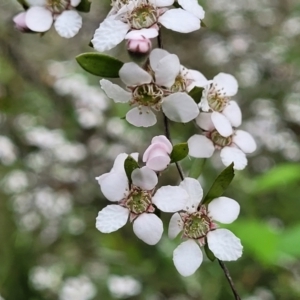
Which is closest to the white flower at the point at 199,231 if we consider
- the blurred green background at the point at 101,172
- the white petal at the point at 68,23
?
the white petal at the point at 68,23

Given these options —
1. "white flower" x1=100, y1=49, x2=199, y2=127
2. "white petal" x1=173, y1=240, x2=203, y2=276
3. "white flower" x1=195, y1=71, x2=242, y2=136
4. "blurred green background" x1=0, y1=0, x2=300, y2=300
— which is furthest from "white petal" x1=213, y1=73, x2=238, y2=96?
"blurred green background" x1=0, y1=0, x2=300, y2=300

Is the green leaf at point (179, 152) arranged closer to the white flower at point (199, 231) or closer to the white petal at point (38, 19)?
the white flower at point (199, 231)

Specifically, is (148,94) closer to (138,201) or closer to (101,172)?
(138,201)

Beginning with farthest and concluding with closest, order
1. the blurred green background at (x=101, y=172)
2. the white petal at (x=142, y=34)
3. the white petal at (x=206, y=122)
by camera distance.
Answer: the blurred green background at (x=101, y=172), the white petal at (x=206, y=122), the white petal at (x=142, y=34)

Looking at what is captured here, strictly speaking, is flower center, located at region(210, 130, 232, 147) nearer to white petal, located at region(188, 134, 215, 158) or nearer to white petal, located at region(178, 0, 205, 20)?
white petal, located at region(188, 134, 215, 158)

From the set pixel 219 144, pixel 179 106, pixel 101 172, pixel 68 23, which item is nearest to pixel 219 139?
pixel 219 144

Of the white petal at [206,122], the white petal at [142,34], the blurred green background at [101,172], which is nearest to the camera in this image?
the white petal at [142,34]

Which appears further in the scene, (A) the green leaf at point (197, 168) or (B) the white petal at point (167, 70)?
(A) the green leaf at point (197, 168)

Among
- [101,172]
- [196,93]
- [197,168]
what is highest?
[196,93]
